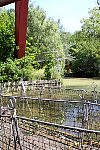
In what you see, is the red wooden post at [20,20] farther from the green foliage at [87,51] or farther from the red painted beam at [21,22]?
the green foliage at [87,51]

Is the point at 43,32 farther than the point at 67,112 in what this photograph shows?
Yes

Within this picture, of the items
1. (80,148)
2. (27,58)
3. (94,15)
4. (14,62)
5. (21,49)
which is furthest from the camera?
(94,15)

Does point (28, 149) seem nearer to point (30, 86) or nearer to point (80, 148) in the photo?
point (80, 148)

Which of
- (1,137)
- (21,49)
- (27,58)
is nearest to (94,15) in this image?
(27,58)

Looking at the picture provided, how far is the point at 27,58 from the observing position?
23.6 m

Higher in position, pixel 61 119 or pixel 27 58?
pixel 27 58

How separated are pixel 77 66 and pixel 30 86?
2967 cm

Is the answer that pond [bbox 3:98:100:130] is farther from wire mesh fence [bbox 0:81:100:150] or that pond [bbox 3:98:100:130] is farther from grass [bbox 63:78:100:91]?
grass [bbox 63:78:100:91]

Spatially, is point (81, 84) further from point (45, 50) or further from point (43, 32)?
point (43, 32)

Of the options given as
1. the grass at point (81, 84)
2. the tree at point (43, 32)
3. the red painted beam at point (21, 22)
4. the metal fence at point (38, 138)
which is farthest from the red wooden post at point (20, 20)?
the tree at point (43, 32)

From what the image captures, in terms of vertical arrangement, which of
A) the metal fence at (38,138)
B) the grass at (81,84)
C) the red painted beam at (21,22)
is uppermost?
the red painted beam at (21,22)

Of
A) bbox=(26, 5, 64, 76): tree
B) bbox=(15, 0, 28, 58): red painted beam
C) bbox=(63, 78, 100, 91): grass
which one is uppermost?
bbox=(26, 5, 64, 76): tree

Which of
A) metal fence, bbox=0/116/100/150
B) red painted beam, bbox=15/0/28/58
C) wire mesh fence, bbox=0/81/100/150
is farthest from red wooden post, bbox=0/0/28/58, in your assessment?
metal fence, bbox=0/116/100/150

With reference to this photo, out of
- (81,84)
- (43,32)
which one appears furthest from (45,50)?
(81,84)
